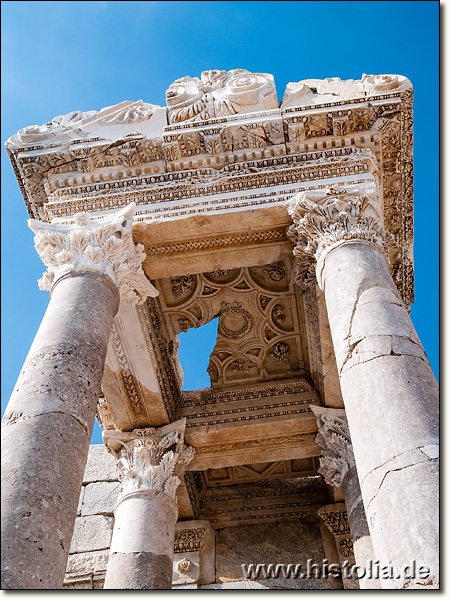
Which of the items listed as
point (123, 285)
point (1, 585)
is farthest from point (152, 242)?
point (1, 585)

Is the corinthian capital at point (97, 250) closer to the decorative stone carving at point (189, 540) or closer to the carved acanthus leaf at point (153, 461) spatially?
the carved acanthus leaf at point (153, 461)

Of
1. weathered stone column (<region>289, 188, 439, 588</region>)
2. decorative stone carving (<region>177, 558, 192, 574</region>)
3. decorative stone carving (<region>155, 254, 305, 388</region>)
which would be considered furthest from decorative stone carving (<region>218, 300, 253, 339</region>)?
decorative stone carving (<region>177, 558, 192, 574</region>)

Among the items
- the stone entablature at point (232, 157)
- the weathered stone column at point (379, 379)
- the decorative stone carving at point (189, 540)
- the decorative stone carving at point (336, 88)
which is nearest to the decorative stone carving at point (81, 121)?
the stone entablature at point (232, 157)

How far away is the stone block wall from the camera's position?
9.46 m

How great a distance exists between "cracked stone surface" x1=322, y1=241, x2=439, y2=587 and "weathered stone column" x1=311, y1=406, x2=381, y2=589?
10.8ft

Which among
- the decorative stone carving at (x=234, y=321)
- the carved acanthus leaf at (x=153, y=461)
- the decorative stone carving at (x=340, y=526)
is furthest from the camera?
the decorative stone carving at (x=234, y=321)

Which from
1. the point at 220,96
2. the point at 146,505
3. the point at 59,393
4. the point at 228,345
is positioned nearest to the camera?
the point at 59,393

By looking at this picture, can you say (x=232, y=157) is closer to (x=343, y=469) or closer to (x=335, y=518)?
(x=343, y=469)

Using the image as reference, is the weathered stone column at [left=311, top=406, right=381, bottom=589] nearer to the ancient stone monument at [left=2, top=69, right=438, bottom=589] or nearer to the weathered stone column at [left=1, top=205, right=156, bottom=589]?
the ancient stone monument at [left=2, top=69, right=438, bottom=589]

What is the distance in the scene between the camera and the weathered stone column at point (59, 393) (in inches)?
165

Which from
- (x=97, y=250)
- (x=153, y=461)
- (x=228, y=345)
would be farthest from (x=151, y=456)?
(x=97, y=250)

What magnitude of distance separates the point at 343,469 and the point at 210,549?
2.79 meters

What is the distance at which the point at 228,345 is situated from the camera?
33.8ft

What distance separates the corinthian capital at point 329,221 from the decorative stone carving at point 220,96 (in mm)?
2203
